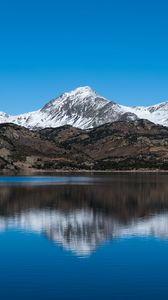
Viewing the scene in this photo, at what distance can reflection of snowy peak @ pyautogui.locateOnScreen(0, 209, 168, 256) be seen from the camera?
74431 millimetres

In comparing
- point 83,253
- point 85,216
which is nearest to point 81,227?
point 85,216

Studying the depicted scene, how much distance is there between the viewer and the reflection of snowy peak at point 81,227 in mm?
74431

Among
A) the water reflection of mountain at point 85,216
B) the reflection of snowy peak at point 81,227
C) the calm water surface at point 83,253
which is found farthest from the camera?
the water reflection of mountain at point 85,216

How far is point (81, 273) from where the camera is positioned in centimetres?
5328

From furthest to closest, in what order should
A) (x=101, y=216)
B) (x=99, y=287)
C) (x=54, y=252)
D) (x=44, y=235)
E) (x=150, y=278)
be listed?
1. (x=101, y=216)
2. (x=44, y=235)
3. (x=54, y=252)
4. (x=150, y=278)
5. (x=99, y=287)

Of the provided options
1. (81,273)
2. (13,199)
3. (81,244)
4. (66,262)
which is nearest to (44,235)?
(81,244)

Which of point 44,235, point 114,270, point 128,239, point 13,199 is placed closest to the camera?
point 114,270

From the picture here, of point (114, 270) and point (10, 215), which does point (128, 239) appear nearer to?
point (114, 270)

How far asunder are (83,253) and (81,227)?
25946mm

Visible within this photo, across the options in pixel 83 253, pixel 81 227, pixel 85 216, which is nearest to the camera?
pixel 83 253

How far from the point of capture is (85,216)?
107250mm

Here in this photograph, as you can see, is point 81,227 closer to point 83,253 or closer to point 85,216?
point 85,216

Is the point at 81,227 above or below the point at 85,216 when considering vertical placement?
below

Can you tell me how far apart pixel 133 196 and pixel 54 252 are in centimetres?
9870
